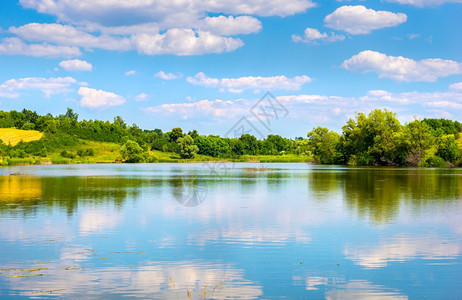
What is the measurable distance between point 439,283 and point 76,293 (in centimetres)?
786

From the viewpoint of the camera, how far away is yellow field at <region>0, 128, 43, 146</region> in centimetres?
12962

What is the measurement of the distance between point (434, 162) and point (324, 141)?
112ft

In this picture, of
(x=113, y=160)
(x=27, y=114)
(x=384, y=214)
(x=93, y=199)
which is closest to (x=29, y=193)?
(x=93, y=199)

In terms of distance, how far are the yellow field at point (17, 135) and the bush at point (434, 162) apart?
106 metres

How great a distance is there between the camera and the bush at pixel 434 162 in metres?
92.5

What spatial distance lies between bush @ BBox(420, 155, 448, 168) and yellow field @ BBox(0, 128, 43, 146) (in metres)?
106

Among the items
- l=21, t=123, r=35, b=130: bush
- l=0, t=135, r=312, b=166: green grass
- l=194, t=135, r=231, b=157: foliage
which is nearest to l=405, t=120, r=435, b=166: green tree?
l=0, t=135, r=312, b=166: green grass

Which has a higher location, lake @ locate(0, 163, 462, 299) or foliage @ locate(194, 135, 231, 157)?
foliage @ locate(194, 135, 231, 157)

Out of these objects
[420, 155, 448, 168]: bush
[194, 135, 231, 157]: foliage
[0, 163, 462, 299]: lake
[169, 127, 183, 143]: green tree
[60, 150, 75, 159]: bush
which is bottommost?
[0, 163, 462, 299]: lake

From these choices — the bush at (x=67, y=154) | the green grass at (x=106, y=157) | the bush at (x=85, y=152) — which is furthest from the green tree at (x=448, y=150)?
the bush at (x=67, y=154)

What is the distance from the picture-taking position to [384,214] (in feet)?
66.8

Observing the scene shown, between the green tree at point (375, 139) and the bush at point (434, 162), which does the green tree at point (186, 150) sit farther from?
the bush at point (434, 162)

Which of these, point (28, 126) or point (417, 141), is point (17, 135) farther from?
point (417, 141)

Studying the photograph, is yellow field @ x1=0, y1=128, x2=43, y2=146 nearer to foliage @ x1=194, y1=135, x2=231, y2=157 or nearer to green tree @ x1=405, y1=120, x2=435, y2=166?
foliage @ x1=194, y1=135, x2=231, y2=157
